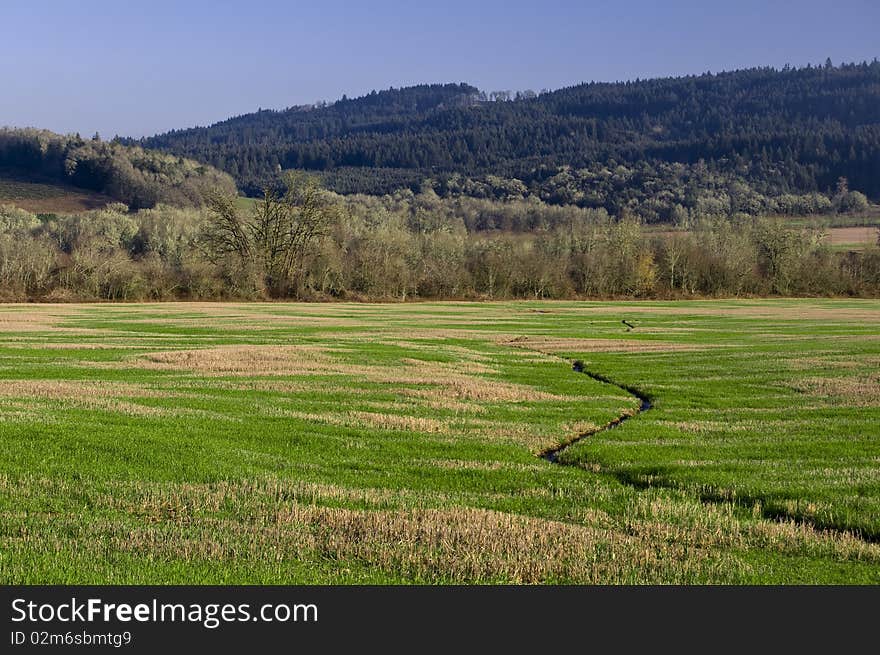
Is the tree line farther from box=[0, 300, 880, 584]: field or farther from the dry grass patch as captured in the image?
the dry grass patch

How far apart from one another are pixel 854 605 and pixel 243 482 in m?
10.7

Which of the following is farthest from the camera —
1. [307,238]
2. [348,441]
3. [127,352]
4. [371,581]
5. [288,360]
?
[307,238]

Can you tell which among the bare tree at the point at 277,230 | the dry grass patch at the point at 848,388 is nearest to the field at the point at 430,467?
the dry grass patch at the point at 848,388

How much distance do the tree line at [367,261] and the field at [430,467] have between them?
58.1 meters

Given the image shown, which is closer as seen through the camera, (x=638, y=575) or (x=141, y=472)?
(x=638, y=575)

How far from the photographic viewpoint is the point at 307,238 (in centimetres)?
11469

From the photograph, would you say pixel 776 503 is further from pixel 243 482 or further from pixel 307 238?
pixel 307 238

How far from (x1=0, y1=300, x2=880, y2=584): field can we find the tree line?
5812 centimetres

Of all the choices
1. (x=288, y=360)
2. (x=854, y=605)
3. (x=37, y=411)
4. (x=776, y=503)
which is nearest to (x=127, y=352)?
(x=288, y=360)

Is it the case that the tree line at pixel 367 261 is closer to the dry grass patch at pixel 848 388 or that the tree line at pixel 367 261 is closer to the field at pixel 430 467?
the field at pixel 430 467

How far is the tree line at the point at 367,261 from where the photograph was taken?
97.6 metres

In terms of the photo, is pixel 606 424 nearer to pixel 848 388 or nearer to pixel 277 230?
pixel 848 388

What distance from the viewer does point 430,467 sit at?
18250 mm

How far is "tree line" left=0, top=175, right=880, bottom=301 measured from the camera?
97.6 m
